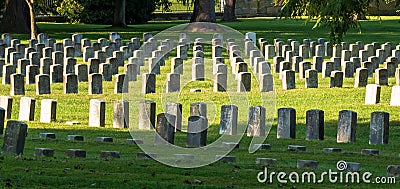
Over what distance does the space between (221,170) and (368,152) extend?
2808mm

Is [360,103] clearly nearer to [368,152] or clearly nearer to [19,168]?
[368,152]

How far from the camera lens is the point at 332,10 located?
54.5 feet

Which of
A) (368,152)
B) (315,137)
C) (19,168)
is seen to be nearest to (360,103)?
(315,137)

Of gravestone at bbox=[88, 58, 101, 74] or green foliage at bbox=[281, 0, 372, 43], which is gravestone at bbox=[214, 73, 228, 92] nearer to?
gravestone at bbox=[88, 58, 101, 74]

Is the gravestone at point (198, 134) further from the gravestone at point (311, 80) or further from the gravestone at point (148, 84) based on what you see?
the gravestone at point (311, 80)

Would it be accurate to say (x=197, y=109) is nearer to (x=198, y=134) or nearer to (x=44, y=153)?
(x=198, y=134)

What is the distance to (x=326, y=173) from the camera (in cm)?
1138

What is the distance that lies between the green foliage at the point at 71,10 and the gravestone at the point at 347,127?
44.8 m

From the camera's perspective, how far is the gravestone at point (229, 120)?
50.7 ft

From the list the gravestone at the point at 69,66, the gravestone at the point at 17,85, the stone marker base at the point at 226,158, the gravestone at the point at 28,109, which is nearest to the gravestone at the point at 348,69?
the gravestone at the point at 69,66

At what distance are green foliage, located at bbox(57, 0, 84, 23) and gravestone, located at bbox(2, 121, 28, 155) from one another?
46784mm

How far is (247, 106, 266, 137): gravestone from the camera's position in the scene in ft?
50.3

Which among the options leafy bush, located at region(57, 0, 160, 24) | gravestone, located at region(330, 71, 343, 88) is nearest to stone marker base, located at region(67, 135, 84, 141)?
gravestone, located at region(330, 71, 343, 88)

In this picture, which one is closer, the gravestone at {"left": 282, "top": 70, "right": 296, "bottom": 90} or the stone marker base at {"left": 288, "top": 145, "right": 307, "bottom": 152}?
the stone marker base at {"left": 288, "top": 145, "right": 307, "bottom": 152}
